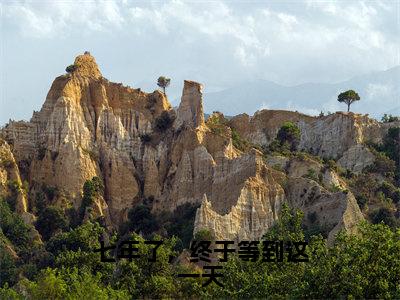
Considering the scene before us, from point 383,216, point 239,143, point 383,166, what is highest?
point 239,143

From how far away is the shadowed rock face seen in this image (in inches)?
3049

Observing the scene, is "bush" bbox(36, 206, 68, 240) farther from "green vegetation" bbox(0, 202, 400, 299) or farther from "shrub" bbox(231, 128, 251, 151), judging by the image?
"green vegetation" bbox(0, 202, 400, 299)

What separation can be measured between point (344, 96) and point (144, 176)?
26.6m

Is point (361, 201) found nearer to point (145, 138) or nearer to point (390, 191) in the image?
point (390, 191)

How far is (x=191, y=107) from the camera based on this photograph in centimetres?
8956

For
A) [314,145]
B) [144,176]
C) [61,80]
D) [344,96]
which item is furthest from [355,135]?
[61,80]

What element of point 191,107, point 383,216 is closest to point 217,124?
point 191,107

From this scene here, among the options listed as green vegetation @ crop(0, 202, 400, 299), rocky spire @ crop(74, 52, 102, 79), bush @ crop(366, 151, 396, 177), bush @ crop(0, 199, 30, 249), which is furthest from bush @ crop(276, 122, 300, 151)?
green vegetation @ crop(0, 202, 400, 299)

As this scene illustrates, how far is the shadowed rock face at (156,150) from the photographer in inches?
3049

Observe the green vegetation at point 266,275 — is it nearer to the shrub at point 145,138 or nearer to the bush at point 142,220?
the bush at point 142,220

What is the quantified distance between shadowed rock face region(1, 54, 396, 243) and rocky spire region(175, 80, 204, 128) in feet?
0.29

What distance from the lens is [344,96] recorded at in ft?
345

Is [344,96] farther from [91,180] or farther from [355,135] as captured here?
[91,180]

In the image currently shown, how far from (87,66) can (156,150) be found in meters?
11.7
